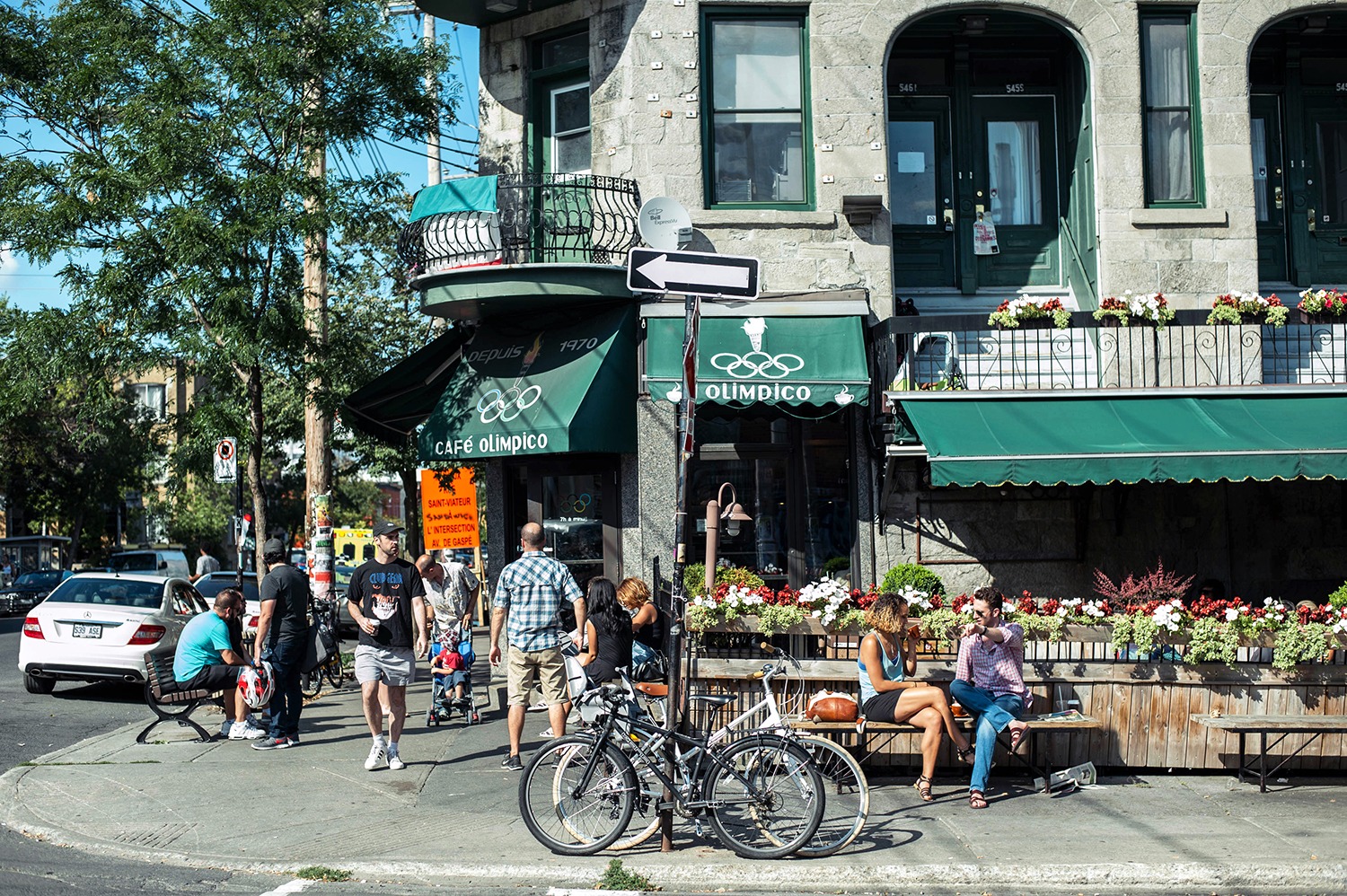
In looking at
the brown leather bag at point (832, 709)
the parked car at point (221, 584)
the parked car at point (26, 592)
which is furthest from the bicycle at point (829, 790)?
the parked car at point (26, 592)

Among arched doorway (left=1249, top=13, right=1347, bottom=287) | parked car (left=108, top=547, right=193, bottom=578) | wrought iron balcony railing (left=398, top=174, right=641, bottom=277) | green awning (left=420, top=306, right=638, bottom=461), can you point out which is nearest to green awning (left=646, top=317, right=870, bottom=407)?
green awning (left=420, top=306, right=638, bottom=461)

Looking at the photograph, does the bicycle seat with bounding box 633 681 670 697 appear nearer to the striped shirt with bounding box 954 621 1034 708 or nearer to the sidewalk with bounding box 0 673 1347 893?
the sidewalk with bounding box 0 673 1347 893

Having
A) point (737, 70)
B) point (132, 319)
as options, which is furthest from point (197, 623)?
point (737, 70)

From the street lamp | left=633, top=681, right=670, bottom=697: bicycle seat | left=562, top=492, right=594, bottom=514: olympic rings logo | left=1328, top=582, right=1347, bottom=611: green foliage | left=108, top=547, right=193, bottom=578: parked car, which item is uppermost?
→ left=562, top=492, right=594, bottom=514: olympic rings logo

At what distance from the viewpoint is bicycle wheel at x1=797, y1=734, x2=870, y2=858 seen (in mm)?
7754

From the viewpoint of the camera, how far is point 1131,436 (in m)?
12.4

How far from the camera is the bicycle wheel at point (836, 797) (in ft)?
25.4

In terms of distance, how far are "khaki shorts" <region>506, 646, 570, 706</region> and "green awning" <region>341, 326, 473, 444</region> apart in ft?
20.3

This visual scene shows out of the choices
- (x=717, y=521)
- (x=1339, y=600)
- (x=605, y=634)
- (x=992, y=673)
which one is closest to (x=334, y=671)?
(x=605, y=634)

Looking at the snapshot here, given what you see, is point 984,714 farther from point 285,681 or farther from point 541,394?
point 541,394

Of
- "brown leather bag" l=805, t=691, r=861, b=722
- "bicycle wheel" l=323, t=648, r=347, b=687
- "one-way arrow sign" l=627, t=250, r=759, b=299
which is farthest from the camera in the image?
"bicycle wheel" l=323, t=648, r=347, b=687

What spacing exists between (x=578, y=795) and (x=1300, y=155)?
12.8 meters

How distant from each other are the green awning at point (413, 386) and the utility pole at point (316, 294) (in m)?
0.65

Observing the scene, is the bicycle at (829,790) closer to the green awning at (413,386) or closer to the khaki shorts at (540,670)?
the khaki shorts at (540,670)
